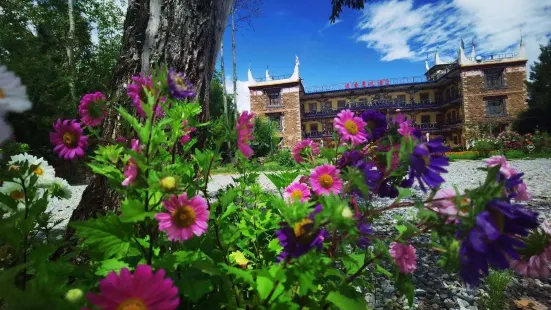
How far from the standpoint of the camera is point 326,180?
0.81m

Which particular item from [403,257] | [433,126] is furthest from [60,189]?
[433,126]

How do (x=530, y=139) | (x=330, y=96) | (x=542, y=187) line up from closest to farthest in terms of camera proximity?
(x=542, y=187) < (x=530, y=139) < (x=330, y=96)

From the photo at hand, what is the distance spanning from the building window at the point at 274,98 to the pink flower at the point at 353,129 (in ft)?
81.3

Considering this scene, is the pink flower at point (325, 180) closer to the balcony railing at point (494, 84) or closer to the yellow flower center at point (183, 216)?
the yellow flower center at point (183, 216)

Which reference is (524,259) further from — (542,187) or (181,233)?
(542,187)

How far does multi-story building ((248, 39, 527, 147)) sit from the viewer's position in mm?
22375

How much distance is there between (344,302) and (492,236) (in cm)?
34

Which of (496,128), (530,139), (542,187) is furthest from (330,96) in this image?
(542,187)

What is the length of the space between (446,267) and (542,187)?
5.69 m

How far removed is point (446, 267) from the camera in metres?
0.53

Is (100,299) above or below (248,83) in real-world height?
below

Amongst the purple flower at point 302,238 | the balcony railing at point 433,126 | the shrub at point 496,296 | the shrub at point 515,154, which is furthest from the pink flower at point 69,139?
the balcony railing at point 433,126

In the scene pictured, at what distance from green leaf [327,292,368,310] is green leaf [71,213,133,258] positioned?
0.47 meters

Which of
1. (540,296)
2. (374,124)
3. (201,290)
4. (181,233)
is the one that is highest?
(374,124)
